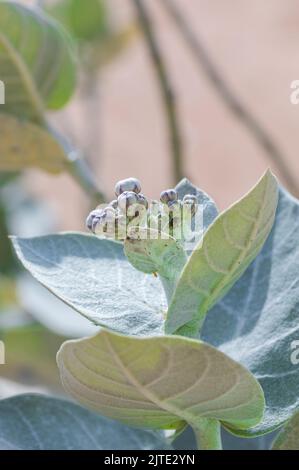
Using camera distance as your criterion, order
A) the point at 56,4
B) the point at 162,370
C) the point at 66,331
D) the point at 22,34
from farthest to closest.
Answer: the point at 56,4
the point at 66,331
the point at 22,34
the point at 162,370

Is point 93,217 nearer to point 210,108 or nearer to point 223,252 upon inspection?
point 223,252

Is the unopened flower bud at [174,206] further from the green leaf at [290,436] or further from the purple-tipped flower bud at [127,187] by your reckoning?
the green leaf at [290,436]

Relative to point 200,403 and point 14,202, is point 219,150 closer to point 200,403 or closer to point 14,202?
point 14,202

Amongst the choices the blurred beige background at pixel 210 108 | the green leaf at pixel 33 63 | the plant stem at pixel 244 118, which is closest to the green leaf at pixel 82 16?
the plant stem at pixel 244 118

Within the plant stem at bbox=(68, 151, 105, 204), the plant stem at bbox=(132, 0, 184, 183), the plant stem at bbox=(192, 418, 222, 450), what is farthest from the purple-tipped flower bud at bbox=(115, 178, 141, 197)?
the plant stem at bbox=(132, 0, 184, 183)
